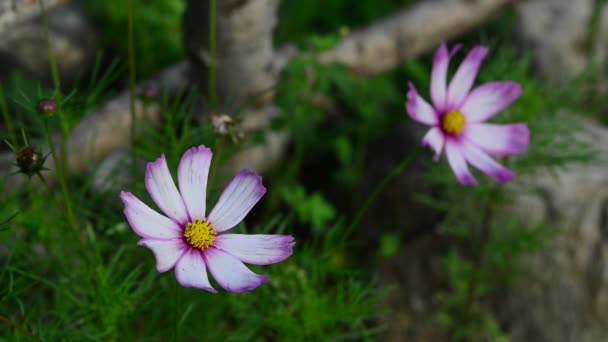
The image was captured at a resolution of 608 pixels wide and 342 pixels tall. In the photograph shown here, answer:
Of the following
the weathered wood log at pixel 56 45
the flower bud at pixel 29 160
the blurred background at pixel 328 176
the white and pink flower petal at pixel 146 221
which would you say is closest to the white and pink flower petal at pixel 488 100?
the blurred background at pixel 328 176

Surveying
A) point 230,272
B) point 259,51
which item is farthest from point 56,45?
point 230,272

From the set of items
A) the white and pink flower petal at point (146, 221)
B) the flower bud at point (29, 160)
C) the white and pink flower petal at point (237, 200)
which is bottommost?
the white and pink flower petal at point (146, 221)

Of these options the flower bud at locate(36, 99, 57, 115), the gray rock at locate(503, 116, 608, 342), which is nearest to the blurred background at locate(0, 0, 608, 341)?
the gray rock at locate(503, 116, 608, 342)

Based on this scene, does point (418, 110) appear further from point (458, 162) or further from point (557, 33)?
point (557, 33)

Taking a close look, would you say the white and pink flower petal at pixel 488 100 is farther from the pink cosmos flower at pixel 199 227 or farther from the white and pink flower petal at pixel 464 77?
the pink cosmos flower at pixel 199 227

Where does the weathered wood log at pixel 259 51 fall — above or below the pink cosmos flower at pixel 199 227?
above

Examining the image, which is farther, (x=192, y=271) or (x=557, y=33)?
(x=557, y=33)
